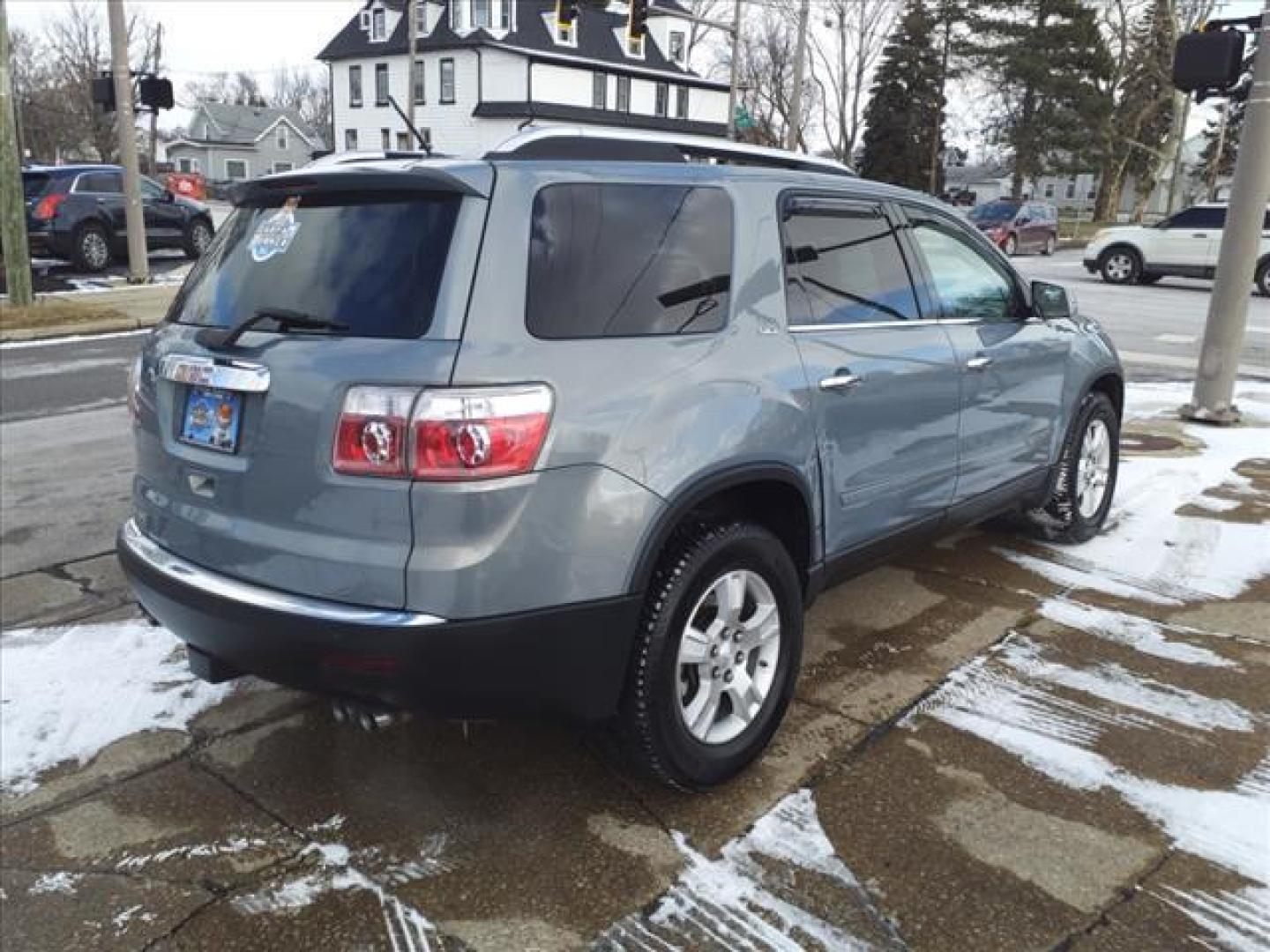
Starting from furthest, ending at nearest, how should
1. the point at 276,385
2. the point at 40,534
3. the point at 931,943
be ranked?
the point at 40,534, the point at 276,385, the point at 931,943

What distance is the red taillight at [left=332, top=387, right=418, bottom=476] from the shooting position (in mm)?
2418

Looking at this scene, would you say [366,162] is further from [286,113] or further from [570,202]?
[286,113]

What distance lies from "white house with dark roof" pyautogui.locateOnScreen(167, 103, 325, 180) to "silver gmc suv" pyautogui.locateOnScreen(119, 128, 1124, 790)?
81.6 m

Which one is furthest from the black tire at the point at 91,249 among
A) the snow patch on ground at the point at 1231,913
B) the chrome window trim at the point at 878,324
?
the snow patch on ground at the point at 1231,913

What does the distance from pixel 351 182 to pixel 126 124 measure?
1567 centimetres

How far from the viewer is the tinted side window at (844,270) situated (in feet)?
10.9

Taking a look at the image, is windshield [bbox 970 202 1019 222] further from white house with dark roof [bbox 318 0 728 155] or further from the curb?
white house with dark roof [bbox 318 0 728 155]

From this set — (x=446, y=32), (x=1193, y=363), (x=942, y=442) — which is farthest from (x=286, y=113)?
(x=942, y=442)

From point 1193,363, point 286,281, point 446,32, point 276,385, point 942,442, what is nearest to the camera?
point 276,385

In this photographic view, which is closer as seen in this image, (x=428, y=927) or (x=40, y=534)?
(x=428, y=927)

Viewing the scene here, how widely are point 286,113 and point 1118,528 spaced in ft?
291

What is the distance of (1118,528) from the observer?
18.1 feet

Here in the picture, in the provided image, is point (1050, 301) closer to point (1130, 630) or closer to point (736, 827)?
point (1130, 630)

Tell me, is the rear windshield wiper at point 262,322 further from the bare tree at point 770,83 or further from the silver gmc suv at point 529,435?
the bare tree at point 770,83
